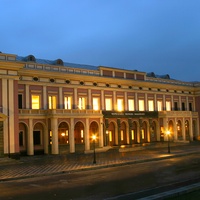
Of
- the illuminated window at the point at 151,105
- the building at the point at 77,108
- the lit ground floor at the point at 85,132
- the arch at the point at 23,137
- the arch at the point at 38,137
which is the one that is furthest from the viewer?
the illuminated window at the point at 151,105

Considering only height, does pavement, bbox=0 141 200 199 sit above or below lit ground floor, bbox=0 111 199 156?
below

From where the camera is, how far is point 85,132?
38.9 meters

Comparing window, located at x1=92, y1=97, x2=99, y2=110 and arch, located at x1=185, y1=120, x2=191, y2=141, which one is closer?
window, located at x1=92, y1=97, x2=99, y2=110

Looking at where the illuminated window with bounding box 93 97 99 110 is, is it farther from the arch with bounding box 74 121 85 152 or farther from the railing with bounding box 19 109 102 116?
the railing with bounding box 19 109 102 116

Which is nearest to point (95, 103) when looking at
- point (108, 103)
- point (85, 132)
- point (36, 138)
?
point (108, 103)

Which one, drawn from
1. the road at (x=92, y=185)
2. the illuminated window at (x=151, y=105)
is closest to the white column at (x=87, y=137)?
the illuminated window at (x=151, y=105)

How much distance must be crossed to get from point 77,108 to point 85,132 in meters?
3.94

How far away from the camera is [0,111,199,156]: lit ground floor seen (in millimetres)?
35594

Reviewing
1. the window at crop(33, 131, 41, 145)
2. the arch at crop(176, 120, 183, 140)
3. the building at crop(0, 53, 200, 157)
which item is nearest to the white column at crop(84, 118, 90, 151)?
the building at crop(0, 53, 200, 157)

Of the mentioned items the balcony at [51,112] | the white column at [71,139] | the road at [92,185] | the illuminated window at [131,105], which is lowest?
the road at [92,185]

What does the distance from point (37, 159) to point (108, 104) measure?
15732mm

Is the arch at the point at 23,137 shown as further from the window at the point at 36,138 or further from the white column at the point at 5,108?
the white column at the point at 5,108

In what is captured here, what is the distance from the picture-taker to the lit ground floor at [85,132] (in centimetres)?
3559

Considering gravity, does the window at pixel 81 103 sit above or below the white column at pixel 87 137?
above
